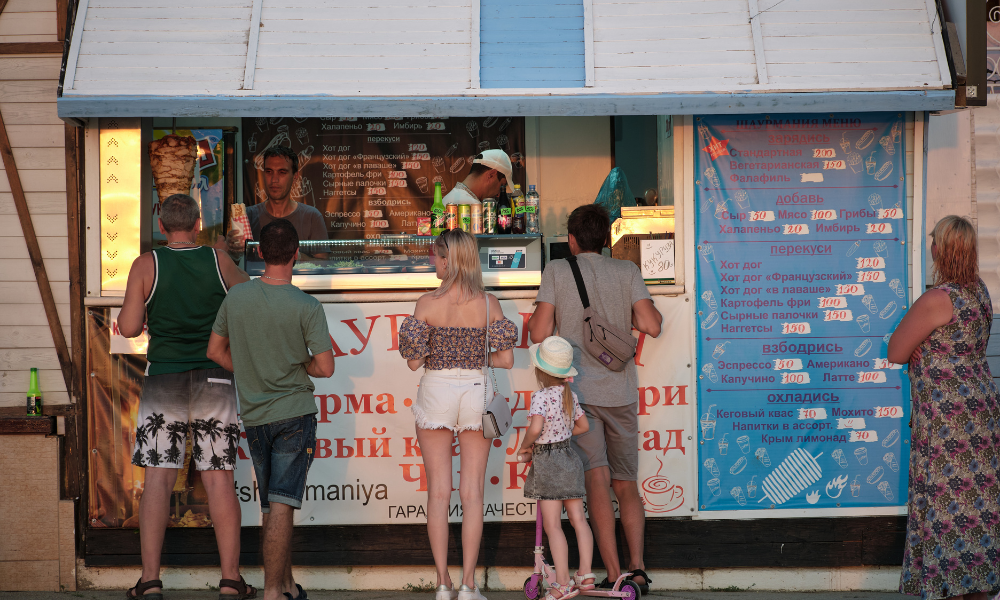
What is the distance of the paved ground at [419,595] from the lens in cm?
475

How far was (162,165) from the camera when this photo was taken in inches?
201

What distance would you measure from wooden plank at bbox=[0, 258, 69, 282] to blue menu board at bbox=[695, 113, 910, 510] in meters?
3.69

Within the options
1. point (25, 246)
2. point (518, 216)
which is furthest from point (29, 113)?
point (518, 216)

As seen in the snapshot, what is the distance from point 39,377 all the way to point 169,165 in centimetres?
144

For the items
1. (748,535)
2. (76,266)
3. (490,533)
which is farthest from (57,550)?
(748,535)

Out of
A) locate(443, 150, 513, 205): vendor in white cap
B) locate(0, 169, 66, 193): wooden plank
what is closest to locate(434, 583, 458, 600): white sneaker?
locate(443, 150, 513, 205): vendor in white cap

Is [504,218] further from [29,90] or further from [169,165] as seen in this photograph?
[29,90]

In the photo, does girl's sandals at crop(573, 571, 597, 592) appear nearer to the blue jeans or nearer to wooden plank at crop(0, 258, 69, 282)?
the blue jeans

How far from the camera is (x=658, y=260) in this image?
5.01 metres

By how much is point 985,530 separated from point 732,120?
2.51 meters

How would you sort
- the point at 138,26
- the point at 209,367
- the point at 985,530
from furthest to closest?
the point at 138,26 < the point at 209,367 < the point at 985,530

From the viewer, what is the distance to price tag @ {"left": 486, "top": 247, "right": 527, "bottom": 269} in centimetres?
509

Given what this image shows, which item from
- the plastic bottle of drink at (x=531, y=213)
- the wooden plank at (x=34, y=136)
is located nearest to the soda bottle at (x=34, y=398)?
the wooden plank at (x=34, y=136)

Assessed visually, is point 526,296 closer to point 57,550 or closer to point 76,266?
point 76,266
